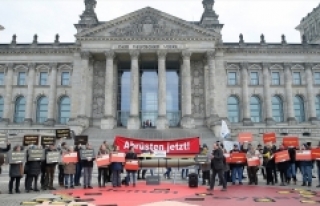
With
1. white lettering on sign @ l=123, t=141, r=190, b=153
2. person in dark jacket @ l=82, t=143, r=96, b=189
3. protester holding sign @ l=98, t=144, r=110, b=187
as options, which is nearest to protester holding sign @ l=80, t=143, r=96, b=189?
person in dark jacket @ l=82, t=143, r=96, b=189

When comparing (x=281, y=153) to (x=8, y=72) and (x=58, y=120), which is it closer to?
(x=58, y=120)

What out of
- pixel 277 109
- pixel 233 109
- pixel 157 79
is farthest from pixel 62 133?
pixel 277 109

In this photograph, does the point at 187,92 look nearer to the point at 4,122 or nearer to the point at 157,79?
the point at 157,79

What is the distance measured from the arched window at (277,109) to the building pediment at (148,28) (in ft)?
47.5

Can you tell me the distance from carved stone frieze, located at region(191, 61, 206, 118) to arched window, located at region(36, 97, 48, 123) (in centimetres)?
2314

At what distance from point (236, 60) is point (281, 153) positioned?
121ft

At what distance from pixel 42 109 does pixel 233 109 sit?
1189 inches

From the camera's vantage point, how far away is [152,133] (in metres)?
41.2

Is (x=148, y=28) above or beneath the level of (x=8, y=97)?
above

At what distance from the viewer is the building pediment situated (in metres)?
47.3

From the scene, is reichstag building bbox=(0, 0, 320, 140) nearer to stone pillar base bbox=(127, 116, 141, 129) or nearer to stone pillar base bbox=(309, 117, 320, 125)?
stone pillar base bbox=(127, 116, 141, 129)

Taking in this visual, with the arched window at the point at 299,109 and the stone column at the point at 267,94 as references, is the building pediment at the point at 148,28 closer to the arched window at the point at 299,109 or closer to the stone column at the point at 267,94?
the stone column at the point at 267,94

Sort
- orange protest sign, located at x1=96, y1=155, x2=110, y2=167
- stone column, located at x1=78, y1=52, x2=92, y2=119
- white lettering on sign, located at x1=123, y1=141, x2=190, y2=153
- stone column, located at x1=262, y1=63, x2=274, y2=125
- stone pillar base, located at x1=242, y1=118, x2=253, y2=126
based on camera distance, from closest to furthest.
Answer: orange protest sign, located at x1=96, y1=155, x2=110, y2=167 → white lettering on sign, located at x1=123, y1=141, x2=190, y2=153 → stone column, located at x1=78, y1=52, x2=92, y2=119 → stone pillar base, located at x1=242, y1=118, x2=253, y2=126 → stone column, located at x1=262, y1=63, x2=274, y2=125

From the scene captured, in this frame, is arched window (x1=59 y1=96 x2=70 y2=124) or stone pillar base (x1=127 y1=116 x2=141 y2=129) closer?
stone pillar base (x1=127 y1=116 x2=141 y2=129)
